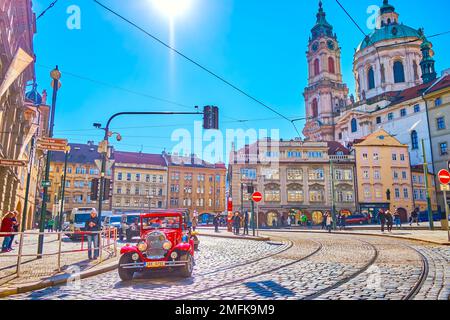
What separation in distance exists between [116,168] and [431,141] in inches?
2236

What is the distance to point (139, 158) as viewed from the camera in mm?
72688

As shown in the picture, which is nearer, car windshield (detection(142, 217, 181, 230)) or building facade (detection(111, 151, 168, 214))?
car windshield (detection(142, 217, 181, 230))

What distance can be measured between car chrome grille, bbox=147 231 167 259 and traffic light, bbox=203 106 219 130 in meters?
6.06

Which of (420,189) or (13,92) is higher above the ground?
(13,92)

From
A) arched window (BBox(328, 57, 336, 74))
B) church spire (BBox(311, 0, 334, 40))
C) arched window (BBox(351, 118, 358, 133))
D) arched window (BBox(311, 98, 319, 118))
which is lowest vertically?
arched window (BBox(351, 118, 358, 133))

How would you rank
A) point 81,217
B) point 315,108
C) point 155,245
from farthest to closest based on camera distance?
1. point 315,108
2. point 81,217
3. point 155,245

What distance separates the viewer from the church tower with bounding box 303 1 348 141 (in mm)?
77812

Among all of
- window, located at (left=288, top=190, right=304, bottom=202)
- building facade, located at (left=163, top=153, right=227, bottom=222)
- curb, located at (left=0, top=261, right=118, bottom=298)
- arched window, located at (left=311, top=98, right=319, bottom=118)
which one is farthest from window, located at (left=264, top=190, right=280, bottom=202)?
curb, located at (left=0, top=261, right=118, bottom=298)

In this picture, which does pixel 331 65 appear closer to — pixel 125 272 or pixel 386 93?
pixel 386 93

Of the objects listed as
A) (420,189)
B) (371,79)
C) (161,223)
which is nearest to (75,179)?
(420,189)

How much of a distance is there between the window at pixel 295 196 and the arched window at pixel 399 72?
37870 millimetres

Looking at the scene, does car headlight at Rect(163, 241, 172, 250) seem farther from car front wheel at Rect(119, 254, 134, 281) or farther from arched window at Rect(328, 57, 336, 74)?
arched window at Rect(328, 57, 336, 74)

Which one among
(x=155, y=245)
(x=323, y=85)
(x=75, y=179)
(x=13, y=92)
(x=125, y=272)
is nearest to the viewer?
(x=125, y=272)

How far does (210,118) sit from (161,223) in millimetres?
5170
